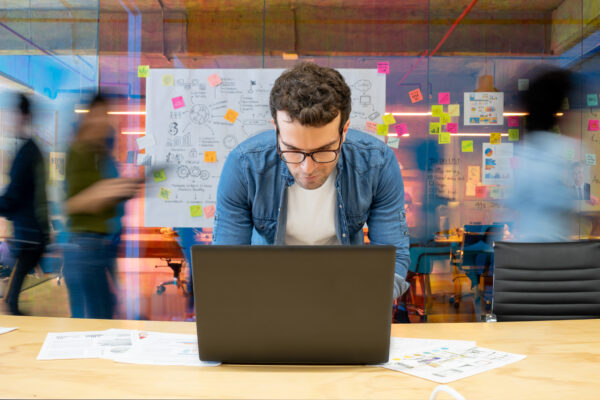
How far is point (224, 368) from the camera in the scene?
3.58 ft

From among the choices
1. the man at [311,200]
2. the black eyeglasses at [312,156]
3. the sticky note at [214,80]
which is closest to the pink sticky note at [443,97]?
the sticky note at [214,80]

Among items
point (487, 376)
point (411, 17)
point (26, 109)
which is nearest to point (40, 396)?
point (487, 376)

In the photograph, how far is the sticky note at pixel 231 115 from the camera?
341 cm

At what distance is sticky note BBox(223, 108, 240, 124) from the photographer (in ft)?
11.2

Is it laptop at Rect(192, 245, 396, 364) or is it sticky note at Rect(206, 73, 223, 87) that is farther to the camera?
sticky note at Rect(206, 73, 223, 87)

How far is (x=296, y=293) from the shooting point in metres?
0.99

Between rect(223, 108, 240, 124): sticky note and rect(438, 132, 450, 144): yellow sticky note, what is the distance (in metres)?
Answer: 1.45

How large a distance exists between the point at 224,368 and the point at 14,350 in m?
0.58

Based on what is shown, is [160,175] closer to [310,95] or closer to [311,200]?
[311,200]

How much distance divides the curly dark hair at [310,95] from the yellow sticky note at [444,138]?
2.26 metres

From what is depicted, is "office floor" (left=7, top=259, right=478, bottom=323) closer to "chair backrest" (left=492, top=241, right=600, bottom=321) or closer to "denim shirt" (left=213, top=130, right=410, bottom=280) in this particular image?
"chair backrest" (left=492, top=241, right=600, bottom=321)

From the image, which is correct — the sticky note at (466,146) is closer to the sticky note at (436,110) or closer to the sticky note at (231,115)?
the sticky note at (436,110)

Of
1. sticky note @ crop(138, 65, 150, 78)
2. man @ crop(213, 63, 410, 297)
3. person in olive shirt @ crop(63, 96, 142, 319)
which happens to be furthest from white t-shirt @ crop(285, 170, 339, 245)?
sticky note @ crop(138, 65, 150, 78)

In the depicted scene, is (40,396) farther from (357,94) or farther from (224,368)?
(357,94)
